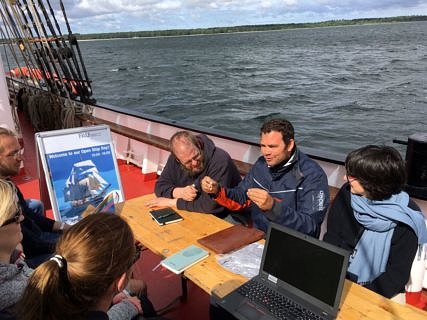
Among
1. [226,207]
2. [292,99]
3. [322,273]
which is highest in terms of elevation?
[322,273]

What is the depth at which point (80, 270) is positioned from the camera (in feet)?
3.31

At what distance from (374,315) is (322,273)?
8.3 inches

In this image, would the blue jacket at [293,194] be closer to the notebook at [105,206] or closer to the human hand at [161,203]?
the human hand at [161,203]

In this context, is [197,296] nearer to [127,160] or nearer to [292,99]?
[127,160]

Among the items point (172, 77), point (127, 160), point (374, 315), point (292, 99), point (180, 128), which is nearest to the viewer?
point (374, 315)

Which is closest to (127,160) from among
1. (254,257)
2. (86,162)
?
(86,162)

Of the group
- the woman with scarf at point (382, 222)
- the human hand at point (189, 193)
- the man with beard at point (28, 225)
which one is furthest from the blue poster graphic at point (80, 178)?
the woman with scarf at point (382, 222)

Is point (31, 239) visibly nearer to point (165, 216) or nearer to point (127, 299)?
point (165, 216)

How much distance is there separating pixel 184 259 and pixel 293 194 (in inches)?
29.5

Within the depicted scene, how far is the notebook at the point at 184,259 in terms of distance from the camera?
151 centimetres

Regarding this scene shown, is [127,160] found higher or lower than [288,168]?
lower

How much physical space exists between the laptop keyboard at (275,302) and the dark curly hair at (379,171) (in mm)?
651

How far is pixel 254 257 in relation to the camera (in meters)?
1.57

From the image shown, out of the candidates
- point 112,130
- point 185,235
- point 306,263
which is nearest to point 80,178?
point 185,235
